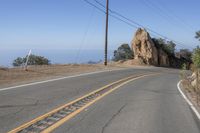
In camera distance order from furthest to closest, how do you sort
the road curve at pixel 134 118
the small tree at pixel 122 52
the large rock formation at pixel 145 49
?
1. the small tree at pixel 122 52
2. the large rock formation at pixel 145 49
3. the road curve at pixel 134 118

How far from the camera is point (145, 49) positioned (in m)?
54.1

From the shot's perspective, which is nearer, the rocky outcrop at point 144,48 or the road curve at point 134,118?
the road curve at point 134,118

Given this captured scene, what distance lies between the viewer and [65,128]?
8.88 metres

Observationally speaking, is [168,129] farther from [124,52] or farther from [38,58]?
[124,52]

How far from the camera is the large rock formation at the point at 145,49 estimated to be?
2125 inches

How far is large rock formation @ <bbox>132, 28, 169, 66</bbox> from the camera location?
54.0m

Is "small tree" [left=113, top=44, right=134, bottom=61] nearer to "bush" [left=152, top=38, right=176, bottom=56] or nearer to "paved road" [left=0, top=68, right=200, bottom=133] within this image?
"bush" [left=152, top=38, right=176, bottom=56]

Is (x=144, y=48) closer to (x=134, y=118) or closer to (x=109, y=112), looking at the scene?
(x=109, y=112)

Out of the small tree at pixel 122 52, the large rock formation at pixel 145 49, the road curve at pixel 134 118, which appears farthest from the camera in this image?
the small tree at pixel 122 52

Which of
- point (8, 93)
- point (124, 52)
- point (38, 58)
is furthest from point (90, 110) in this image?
point (124, 52)

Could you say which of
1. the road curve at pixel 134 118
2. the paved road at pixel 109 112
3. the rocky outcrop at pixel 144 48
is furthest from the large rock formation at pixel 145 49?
the road curve at pixel 134 118

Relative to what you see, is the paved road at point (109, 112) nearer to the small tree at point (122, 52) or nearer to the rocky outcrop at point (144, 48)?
the rocky outcrop at point (144, 48)

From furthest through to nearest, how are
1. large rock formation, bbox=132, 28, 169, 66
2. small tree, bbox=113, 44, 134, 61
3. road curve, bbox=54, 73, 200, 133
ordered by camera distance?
small tree, bbox=113, 44, 134, 61 → large rock formation, bbox=132, 28, 169, 66 → road curve, bbox=54, 73, 200, 133

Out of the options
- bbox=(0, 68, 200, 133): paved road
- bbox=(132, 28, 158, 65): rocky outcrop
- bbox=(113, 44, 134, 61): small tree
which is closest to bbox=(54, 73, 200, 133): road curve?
bbox=(0, 68, 200, 133): paved road
